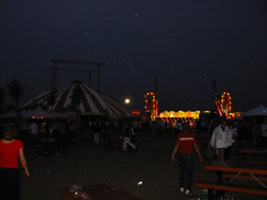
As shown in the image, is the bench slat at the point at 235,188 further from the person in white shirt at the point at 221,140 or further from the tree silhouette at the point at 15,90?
the tree silhouette at the point at 15,90

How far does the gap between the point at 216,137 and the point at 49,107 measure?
26.6 metres

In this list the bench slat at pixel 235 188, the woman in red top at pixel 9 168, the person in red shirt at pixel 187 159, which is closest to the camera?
the woman in red top at pixel 9 168

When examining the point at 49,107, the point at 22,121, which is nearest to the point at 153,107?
the point at 49,107

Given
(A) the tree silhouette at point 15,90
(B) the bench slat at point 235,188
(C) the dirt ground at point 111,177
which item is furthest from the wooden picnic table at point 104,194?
(A) the tree silhouette at point 15,90

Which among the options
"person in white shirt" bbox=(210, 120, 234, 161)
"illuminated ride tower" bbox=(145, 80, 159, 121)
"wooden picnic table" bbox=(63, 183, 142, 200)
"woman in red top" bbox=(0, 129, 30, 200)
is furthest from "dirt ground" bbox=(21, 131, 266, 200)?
"illuminated ride tower" bbox=(145, 80, 159, 121)

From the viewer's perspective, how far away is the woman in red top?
4883mm

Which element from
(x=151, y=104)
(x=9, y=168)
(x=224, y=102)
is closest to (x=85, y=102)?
(x=151, y=104)

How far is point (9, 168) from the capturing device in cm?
495

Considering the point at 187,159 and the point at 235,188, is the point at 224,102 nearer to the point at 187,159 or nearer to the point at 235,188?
the point at 187,159

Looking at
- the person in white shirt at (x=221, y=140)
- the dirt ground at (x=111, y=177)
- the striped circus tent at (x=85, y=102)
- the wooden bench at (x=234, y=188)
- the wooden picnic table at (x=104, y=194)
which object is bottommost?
the dirt ground at (x=111, y=177)

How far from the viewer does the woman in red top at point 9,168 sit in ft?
16.0

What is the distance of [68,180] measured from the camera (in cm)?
855

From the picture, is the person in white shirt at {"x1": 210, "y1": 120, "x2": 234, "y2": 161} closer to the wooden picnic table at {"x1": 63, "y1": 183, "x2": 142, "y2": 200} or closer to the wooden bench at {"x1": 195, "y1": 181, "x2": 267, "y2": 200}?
the wooden bench at {"x1": 195, "y1": 181, "x2": 267, "y2": 200}

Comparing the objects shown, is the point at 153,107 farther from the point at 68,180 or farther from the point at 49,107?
the point at 68,180
